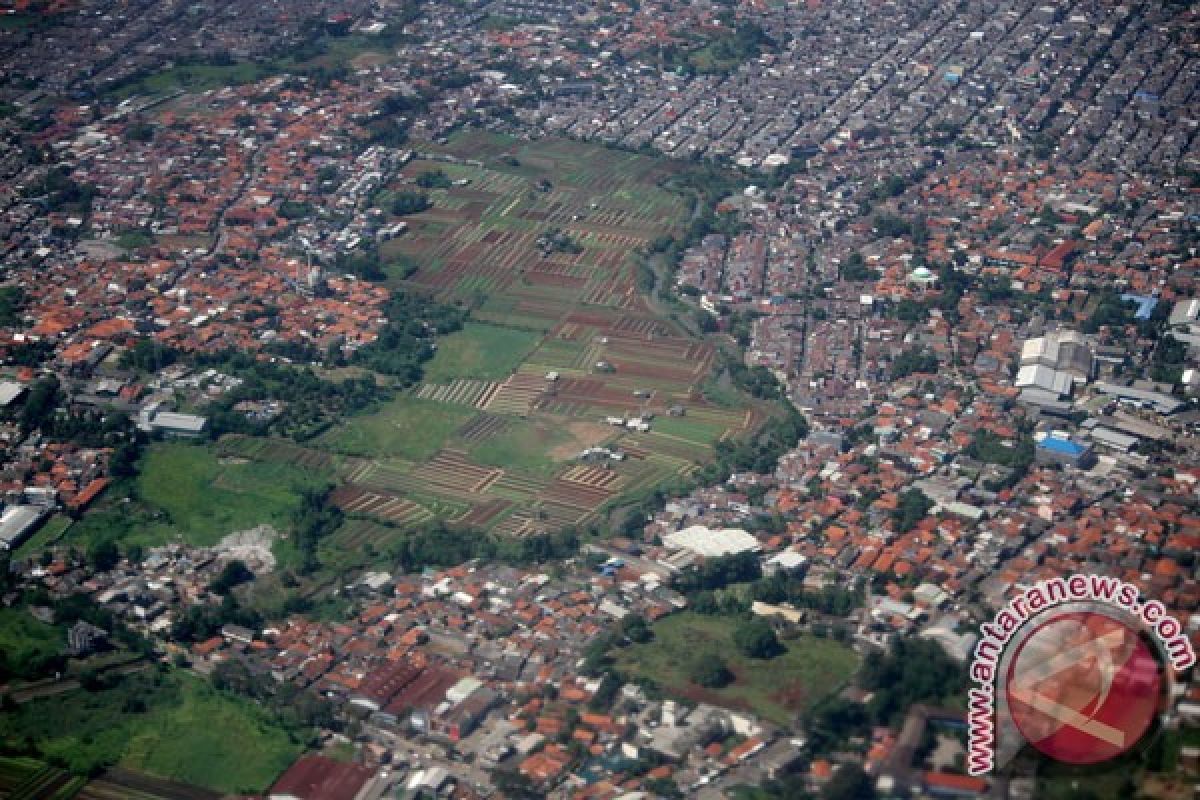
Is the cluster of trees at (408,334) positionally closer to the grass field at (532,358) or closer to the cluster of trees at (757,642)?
the grass field at (532,358)

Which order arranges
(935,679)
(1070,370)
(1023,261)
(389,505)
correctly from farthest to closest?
(1023,261)
(1070,370)
(389,505)
(935,679)

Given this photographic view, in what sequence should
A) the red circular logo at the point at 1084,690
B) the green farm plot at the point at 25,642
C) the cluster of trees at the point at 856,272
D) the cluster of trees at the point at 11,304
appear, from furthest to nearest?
the cluster of trees at the point at 856,272 → the cluster of trees at the point at 11,304 → the green farm plot at the point at 25,642 → the red circular logo at the point at 1084,690

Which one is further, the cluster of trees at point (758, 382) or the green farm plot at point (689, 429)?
the cluster of trees at point (758, 382)

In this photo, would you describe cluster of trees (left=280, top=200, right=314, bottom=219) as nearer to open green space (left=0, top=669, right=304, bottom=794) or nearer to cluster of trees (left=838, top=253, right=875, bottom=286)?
cluster of trees (left=838, top=253, right=875, bottom=286)

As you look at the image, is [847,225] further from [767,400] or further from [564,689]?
[564,689]

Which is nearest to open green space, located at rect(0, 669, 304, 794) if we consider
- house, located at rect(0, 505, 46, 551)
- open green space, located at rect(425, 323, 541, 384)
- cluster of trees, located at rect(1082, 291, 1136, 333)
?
house, located at rect(0, 505, 46, 551)

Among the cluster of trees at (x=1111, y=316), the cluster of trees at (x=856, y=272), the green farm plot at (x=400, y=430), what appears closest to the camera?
the green farm plot at (x=400, y=430)

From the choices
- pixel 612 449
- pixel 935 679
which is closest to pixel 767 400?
pixel 612 449

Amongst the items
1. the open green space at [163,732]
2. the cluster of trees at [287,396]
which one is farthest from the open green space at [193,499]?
the open green space at [163,732]
